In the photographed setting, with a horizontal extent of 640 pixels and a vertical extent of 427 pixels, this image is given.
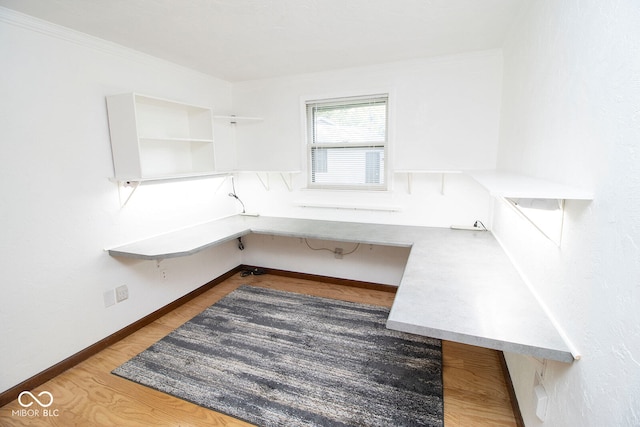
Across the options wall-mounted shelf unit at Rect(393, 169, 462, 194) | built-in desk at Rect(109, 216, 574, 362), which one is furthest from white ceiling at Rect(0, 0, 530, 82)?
built-in desk at Rect(109, 216, 574, 362)

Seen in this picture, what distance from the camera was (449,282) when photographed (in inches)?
66.7

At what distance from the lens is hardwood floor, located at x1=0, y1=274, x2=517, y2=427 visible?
67.2 inches

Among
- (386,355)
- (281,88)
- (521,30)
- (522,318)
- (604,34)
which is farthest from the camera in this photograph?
(281,88)

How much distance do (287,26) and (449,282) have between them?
1.91 metres

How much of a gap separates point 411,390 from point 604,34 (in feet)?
6.35

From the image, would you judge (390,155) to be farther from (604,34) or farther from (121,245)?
(121,245)

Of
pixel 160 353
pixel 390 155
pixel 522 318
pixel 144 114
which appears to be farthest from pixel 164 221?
pixel 522 318

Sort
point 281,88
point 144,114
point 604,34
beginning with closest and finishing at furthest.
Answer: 1. point 604,34
2. point 144,114
3. point 281,88

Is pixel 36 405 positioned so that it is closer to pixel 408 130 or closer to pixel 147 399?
pixel 147 399

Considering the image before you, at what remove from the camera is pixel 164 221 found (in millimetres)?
2828

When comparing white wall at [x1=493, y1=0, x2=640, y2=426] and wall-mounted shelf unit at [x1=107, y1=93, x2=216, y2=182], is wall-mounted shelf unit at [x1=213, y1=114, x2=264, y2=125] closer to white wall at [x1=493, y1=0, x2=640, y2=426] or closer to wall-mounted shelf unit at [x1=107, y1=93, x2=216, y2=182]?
wall-mounted shelf unit at [x1=107, y1=93, x2=216, y2=182]

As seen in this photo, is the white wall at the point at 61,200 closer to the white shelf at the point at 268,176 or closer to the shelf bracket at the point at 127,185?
the shelf bracket at the point at 127,185

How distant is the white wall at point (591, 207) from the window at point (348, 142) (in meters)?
1.58

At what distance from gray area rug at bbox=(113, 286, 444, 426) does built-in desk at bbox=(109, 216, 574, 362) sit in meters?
0.74
